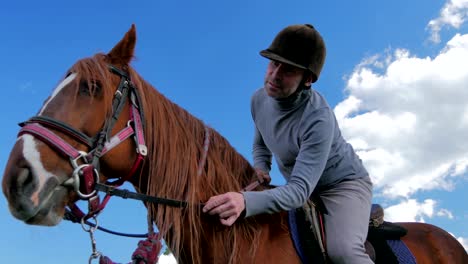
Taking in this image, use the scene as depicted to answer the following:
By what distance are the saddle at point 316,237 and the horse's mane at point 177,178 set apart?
401mm

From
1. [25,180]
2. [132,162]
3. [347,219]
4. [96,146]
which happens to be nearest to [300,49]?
[347,219]

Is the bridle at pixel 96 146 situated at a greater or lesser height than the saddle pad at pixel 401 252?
greater

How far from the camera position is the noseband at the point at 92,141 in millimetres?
3053

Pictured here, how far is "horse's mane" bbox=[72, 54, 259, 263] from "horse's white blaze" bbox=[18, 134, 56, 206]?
25.1 inches

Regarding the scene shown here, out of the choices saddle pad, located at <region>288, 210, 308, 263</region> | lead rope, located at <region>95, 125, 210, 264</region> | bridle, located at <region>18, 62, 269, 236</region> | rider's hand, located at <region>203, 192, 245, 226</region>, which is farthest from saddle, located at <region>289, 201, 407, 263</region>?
lead rope, located at <region>95, 125, 210, 264</region>

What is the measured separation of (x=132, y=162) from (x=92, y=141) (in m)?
0.36

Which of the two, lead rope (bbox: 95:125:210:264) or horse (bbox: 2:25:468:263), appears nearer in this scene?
horse (bbox: 2:25:468:263)

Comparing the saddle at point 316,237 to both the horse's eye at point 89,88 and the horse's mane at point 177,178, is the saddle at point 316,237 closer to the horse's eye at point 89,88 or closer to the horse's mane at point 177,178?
the horse's mane at point 177,178

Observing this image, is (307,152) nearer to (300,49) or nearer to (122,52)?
(300,49)

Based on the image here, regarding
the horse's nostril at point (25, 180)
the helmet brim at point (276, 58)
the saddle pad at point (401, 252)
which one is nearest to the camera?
the horse's nostril at point (25, 180)

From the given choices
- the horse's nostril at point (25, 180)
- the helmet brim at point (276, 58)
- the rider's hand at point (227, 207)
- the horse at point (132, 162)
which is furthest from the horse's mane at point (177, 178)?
the helmet brim at point (276, 58)

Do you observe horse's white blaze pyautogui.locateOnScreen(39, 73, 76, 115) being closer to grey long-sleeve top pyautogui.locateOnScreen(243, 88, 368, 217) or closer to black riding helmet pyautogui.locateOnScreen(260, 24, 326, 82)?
grey long-sleeve top pyautogui.locateOnScreen(243, 88, 368, 217)

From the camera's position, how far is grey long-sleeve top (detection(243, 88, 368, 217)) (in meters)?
3.62

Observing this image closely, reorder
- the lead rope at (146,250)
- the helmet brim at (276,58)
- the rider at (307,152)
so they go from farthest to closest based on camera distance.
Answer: the helmet brim at (276,58), the rider at (307,152), the lead rope at (146,250)
